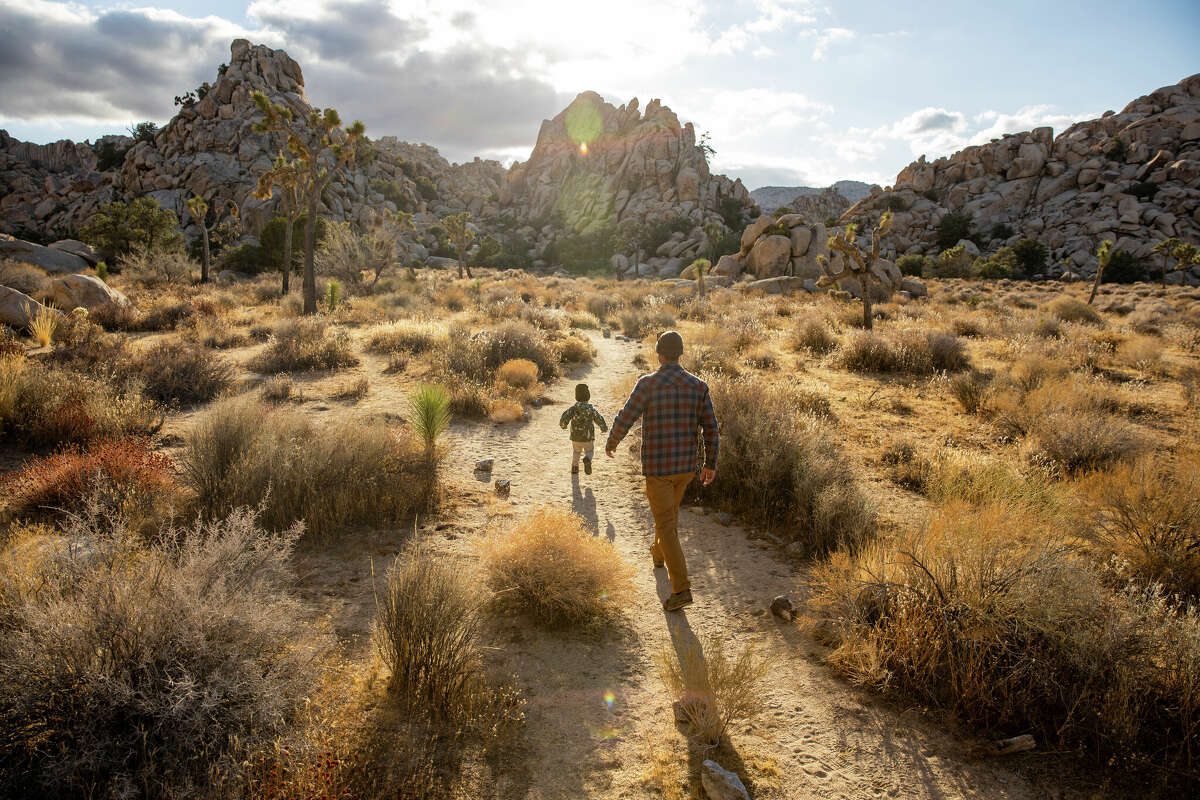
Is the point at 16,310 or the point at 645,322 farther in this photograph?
the point at 645,322

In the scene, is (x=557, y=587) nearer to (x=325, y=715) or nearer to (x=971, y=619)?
(x=325, y=715)

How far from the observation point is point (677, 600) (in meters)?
4.61

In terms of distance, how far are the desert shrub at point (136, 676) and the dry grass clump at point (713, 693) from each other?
2208 mm

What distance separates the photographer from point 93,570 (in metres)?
2.77

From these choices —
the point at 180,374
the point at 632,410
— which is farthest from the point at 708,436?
the point at 180,374

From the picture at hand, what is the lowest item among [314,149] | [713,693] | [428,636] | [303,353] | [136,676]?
[713,693]

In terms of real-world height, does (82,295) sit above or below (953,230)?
below

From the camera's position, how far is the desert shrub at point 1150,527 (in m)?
4.30

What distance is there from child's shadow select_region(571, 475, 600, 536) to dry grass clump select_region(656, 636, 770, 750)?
2.65m

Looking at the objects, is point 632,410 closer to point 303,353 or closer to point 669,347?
point 669,347

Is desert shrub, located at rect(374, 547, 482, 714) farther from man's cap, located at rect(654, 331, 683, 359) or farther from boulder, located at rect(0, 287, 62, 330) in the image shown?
boulder, located at rect(0, 287, 62, 330)

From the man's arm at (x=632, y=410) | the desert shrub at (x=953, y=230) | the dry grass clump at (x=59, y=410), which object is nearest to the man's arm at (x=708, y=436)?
the man's arm at (x=632, y=410)

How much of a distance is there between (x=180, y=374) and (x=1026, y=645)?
12.5 m

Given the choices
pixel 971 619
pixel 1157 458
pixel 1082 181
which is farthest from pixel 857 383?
pixel 1082 181
